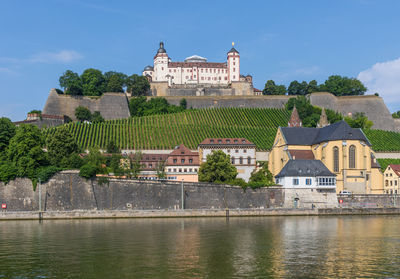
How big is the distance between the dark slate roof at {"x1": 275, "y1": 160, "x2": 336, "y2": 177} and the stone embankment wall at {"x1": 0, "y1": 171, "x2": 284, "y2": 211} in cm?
856

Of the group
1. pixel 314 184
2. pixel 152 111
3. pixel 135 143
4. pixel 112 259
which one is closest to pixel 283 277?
pixel 112 259

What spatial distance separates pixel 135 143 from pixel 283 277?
65.0 metres

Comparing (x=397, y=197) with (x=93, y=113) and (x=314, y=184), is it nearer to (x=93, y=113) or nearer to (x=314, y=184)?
(x=314, y=184)

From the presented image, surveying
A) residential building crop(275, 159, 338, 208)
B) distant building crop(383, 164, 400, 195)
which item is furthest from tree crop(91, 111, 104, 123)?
distant building crop(383, 164, 400, 195)

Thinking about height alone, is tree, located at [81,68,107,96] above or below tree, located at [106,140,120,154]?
above

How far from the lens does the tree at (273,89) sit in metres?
144

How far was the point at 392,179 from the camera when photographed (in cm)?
8144

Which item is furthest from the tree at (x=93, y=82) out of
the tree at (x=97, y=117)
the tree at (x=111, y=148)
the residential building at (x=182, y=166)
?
the residential building at (x=182, y=166)

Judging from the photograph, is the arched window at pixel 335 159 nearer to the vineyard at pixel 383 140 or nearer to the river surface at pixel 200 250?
the river surface at pixel 200 250

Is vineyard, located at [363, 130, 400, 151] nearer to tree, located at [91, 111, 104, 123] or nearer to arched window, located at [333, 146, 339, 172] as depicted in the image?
arched window, located at [333, 146, 339, 172]

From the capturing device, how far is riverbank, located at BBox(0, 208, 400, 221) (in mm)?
55594

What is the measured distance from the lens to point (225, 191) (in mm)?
61469

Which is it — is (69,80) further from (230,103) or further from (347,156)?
(347,156)

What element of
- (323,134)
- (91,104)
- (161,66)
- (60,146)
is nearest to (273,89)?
(161,66)
